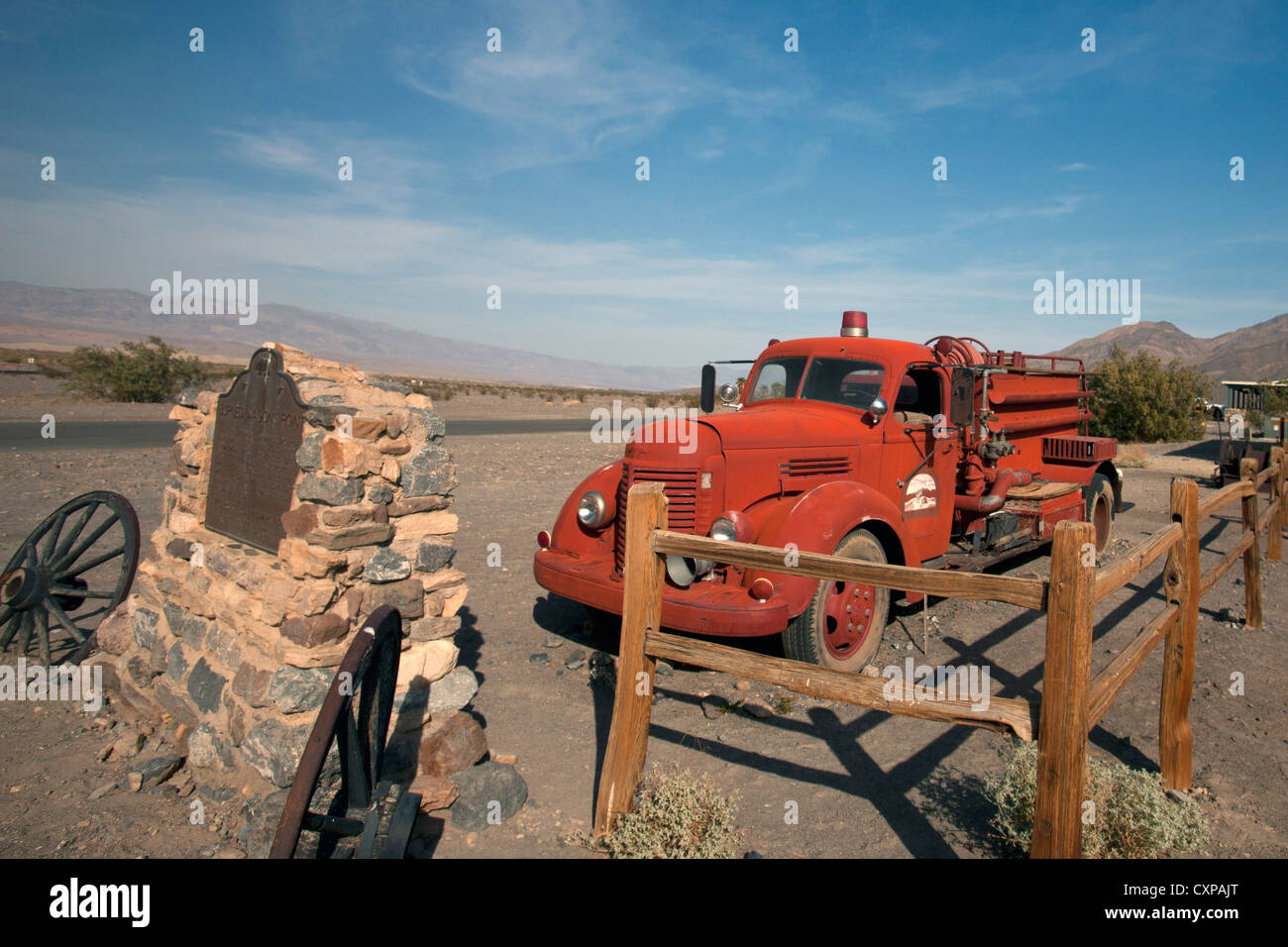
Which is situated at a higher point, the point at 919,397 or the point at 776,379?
the point at 776,379

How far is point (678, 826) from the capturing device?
326 centimetres

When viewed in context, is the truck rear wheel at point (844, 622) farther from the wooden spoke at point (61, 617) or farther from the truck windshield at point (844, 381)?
the wooden spoke at point (61, 617)

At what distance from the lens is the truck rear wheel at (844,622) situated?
4.96 metres

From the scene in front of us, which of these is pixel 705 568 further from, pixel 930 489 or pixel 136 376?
pixel 136 376

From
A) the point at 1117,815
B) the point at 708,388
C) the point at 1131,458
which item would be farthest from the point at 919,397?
the point at 1131,458

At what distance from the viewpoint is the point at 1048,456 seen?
906 cm

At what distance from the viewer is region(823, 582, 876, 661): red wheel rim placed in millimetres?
5246

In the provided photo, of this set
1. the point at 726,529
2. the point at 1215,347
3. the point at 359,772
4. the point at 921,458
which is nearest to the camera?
the point at 359,772

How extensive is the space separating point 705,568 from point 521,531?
5.53 m

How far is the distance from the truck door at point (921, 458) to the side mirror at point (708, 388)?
176 cm

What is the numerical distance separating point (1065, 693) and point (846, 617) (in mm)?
2931

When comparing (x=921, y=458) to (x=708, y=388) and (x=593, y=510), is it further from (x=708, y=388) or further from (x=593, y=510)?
(x=593, y=510)

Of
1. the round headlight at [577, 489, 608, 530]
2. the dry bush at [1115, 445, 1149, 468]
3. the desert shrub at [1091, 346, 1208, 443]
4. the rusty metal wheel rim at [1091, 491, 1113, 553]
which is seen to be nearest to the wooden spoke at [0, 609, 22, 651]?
the round headlight at [577, 489, 608, 530]

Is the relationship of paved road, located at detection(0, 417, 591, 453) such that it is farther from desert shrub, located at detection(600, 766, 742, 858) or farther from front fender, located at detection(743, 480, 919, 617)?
desert shrub, located at detection(600, 766, 742, 858)
